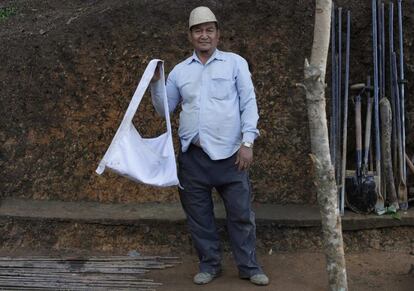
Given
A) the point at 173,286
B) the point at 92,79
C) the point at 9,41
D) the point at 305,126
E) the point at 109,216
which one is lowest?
the point at 173,286

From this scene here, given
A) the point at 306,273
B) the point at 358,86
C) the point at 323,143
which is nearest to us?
the point at 323,143

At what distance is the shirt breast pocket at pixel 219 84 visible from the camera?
3.77 m

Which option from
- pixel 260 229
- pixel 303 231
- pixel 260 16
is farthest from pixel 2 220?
pixel 260 16

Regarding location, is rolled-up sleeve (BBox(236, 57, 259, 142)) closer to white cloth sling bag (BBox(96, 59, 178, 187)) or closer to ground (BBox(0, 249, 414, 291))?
white cloth sling bag (BBox(96, 59, 178, 187))

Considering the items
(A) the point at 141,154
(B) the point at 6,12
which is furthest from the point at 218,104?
(B) the point at 6,12

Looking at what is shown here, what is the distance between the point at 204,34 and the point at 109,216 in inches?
76.7

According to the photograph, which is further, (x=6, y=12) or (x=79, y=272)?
(x=6, y=12)

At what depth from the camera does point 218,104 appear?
378 cm

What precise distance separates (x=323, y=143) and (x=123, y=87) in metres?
2.65

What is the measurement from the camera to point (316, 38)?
3.50 metres

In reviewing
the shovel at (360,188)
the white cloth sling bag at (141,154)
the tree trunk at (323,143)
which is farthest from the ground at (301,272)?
the white cloth sling bag at (141,154)

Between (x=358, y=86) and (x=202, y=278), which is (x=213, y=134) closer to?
(x=202, y=278)

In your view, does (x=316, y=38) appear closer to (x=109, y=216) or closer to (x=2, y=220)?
(x=109, y=216)

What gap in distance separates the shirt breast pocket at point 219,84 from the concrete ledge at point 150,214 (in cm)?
137
